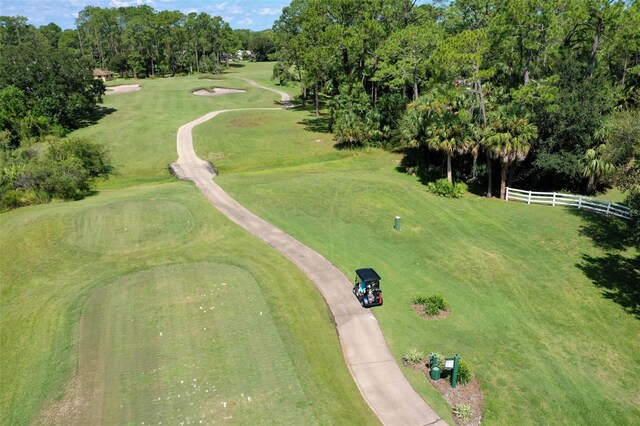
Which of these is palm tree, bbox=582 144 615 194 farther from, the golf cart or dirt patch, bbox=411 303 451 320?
the golf cart

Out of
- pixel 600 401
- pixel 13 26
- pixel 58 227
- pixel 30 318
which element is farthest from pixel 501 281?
pixel 13 26

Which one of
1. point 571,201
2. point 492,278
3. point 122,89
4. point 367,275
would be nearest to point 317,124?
point 571,201

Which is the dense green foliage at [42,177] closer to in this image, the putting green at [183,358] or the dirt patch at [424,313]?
the putting green at [183,358]

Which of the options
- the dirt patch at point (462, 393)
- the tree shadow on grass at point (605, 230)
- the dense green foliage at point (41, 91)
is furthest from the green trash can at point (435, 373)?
the dense green foliage at point (41, 91)

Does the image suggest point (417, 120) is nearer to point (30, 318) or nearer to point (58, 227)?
point (58, 227)

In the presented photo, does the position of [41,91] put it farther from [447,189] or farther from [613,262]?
[613,262]

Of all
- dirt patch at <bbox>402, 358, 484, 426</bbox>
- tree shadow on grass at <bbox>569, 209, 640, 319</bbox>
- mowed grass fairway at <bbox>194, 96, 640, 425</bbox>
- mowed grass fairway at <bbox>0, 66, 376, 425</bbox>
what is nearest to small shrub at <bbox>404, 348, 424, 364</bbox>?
dirt patch at <bbox>402, 358, 484, 426</bbox>
